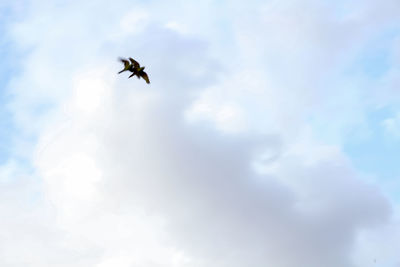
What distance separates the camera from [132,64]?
5802 inches

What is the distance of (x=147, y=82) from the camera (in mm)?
147750

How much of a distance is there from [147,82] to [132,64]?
4431 millimetres
